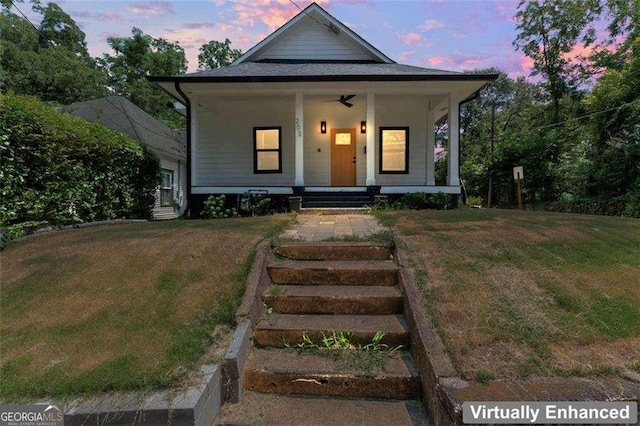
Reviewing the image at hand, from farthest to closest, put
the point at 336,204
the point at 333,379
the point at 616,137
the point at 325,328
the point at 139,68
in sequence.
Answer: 1. the point at 139,68
2. the point at 616,137
3. the point at 336,204
4. the point at 325,328
5. the point at 333,379

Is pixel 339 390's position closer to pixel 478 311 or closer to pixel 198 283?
pixel 478 311

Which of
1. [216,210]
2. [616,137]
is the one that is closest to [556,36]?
[616,137]

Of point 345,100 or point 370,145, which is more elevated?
point 345,100

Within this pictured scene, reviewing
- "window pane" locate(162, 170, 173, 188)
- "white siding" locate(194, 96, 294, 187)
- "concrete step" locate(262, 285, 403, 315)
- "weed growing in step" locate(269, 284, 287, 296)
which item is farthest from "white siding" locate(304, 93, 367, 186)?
"window pane" locate(162, 170, 173, 188)

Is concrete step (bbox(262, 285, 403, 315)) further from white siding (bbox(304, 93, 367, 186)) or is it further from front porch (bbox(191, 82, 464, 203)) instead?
white siding (bbox(304, 93, 367, 186))

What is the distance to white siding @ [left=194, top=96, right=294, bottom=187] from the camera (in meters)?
11.5

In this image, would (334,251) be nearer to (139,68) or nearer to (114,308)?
(114,308)

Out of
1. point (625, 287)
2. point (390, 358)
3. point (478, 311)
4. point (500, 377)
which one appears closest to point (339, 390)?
point (390, 358)

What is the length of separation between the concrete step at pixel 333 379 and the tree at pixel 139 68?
2685 cm

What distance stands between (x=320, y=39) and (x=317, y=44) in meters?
0.20

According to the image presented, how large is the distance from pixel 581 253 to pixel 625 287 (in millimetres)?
779

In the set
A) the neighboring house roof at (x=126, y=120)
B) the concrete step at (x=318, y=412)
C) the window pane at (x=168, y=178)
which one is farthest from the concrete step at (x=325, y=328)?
the window pane at (x=168, y=178)

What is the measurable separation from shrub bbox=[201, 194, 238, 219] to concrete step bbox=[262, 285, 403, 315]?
6023 millimetres

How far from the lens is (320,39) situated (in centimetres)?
1227
